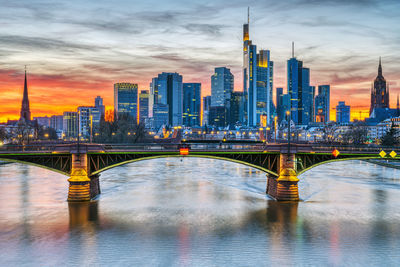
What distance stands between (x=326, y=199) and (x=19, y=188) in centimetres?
5091

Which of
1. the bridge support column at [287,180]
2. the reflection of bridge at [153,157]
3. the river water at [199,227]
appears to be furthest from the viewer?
the bridge support column at [287,180]

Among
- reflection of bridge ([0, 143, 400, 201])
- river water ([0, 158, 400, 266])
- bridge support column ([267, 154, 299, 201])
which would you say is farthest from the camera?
bridge support column ([267, 154, 299, 201])

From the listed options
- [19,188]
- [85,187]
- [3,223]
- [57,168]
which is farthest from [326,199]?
[19,188]

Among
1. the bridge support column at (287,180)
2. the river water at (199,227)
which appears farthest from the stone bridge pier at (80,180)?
the bridge support column at (287,180)

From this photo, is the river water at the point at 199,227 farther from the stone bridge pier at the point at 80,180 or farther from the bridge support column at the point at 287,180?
the stone bridge pier at the point at 80,180

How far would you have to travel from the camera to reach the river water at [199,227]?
31422 millimetres

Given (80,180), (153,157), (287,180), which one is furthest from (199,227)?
(80,180)

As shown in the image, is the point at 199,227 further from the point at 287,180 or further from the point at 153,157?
the point at 287,180

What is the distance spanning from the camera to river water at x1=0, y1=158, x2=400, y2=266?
31.4 metres

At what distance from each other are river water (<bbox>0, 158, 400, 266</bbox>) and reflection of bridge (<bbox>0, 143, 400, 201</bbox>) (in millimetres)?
2706

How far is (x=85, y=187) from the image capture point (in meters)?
48.8

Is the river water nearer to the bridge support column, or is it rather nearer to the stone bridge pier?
the bridge support column

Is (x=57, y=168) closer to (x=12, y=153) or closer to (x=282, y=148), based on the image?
(x=12, y=153)

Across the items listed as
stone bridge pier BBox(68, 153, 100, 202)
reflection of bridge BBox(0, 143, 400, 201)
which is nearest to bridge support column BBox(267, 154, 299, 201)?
reflection of bridge BBox(0, 143, 400, 201)
